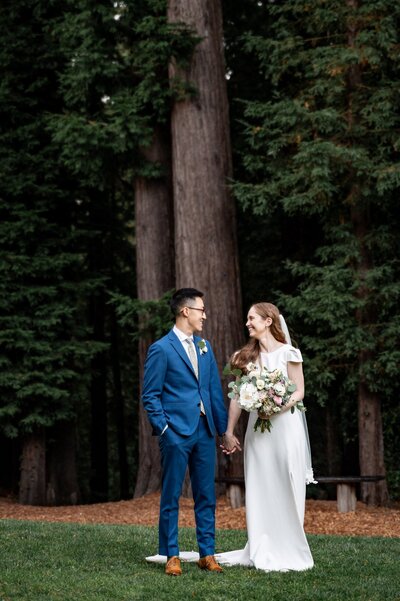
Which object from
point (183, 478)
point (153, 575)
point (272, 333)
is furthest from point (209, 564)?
point (272, 333)

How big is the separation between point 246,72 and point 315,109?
3.82 meters

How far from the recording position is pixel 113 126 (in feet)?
46.0

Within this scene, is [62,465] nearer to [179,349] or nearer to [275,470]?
[275,470]

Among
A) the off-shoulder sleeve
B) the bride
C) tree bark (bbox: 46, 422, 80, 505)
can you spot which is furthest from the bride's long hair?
tree bark (bbox: 46, 422, 80, 505)

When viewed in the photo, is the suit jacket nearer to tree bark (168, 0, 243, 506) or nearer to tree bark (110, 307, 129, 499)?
tree bark (168, 0, 243, 506)

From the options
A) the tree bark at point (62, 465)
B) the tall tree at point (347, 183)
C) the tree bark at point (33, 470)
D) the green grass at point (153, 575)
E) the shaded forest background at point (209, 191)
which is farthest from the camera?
the tree bark at point (62, 465)

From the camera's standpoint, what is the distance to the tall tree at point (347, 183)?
1235cm

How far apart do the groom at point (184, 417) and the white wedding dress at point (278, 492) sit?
0.36 metres

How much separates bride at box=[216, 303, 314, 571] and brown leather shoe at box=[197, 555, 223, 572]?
306 millimetres

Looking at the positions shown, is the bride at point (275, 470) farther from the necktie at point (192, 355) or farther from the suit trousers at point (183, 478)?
the necktie at point (192, 355)

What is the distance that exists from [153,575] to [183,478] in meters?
0.73

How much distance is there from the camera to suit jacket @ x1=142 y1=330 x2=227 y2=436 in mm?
6645

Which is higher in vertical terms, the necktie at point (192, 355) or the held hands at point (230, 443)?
the necktie at point (192, 355)

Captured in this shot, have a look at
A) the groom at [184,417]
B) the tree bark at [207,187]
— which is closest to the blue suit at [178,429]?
the groom at [184,417]
